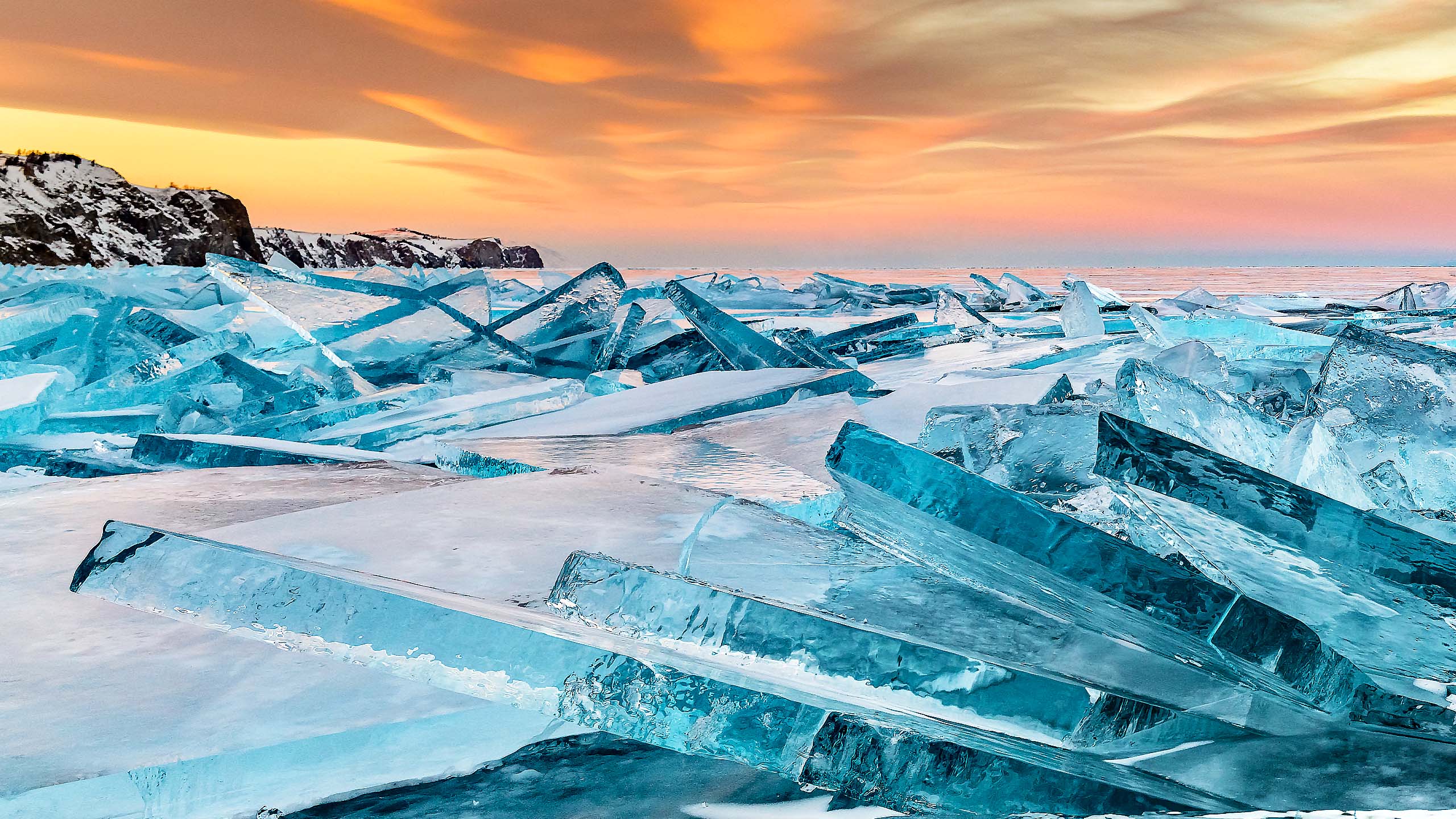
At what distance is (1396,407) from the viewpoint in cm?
120

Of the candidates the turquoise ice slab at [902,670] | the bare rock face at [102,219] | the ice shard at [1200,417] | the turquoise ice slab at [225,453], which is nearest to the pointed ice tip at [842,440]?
the turquoise ice slab at [902,670]

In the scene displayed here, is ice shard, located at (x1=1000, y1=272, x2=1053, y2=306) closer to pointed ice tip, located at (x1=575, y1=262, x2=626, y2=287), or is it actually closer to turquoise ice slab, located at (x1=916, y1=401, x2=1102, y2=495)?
pointed ice tip, located at (x1=575, y1=262, x2=626, y2=287)

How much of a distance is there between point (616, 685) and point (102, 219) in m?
30.5

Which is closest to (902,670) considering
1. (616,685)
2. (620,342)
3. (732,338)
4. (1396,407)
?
(616,685)

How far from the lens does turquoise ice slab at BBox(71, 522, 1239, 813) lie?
21.2 inches

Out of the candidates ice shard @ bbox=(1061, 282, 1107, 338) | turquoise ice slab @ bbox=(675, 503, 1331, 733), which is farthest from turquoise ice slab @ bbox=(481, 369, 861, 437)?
ice shard @ bbox=(1061, 282, 1107, 338)

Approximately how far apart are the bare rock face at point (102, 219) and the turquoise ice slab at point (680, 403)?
2397 cm

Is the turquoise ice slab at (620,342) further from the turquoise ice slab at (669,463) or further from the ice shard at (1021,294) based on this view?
the ice shard at (1021,294)

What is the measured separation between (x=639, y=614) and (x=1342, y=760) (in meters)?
0.52

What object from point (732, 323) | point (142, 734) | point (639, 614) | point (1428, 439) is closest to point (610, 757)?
point (639, 614)

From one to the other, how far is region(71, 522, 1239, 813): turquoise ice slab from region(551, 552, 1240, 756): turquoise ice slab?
0.07 ft

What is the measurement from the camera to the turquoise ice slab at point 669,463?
1099mm

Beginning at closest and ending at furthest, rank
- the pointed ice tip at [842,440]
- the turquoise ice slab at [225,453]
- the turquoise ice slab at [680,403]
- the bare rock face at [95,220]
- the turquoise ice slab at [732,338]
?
the pointed ice tip at [842,440] < the turquoise ice slab at [225,453] < the turquoise ice slab at [680,403] < the turquoise ice slab at [732,338] < the bare rock face at [95,220]

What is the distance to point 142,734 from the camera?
1.97 feet
